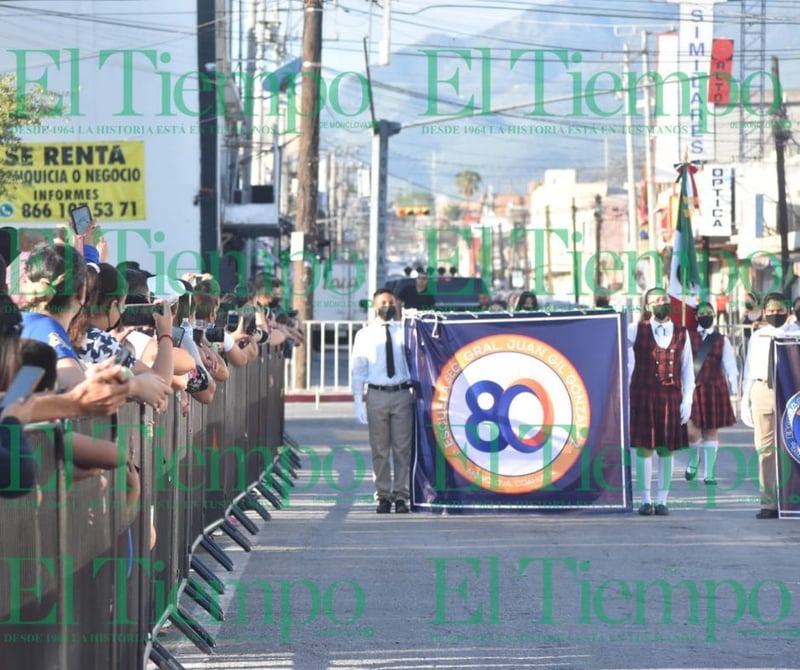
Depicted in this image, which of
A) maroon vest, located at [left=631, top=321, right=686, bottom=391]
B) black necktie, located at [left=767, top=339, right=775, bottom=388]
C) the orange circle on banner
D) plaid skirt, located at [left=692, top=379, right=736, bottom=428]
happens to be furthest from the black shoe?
plaid skirt, located at [left=692, top=379, right=736, bottom=428]

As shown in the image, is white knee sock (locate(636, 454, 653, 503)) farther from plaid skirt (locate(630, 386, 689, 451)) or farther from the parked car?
the parked car

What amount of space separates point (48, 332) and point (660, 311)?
8744mm

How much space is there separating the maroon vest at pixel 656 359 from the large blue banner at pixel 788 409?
0.90m

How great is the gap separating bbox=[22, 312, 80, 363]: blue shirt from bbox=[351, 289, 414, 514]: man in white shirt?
315 inches

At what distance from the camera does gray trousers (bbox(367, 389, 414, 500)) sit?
46.0ft

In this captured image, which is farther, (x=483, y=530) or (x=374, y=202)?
(x=374, y=202)

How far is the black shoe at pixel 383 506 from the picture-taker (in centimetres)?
1399

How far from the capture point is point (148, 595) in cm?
723

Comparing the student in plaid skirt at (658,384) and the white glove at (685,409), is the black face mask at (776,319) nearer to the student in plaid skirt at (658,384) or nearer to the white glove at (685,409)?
the student in plaid skirt at (658,384)

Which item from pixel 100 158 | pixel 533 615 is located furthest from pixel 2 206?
pixel 533 615

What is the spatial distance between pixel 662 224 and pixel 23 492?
192 ft

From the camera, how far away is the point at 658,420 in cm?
1411

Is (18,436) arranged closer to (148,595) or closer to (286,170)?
(148,595)

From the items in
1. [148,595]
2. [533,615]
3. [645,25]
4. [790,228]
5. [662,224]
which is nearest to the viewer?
[148,595]
